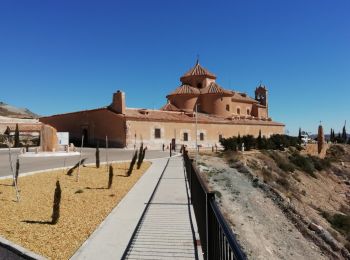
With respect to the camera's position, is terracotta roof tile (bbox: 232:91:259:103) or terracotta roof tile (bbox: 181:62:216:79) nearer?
terracotta roof tile (bbox: 181:62:216:79)

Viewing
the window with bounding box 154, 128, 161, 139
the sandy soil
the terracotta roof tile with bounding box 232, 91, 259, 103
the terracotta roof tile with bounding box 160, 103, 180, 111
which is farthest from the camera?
the terracotta roof tile with bounding box 232, 91, 259, 103

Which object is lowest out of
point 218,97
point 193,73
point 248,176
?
point 248,176

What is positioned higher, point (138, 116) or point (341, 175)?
point (138, 116)

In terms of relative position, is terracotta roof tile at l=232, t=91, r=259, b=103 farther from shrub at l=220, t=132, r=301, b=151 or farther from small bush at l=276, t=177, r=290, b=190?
small bush at l=276, t=177, r=290, b=190

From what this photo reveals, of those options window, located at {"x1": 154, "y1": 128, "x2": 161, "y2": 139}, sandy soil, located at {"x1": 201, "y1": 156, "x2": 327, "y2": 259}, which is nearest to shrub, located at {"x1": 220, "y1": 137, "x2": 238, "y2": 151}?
window, located at {"x1": 154, "y1": 128, "x2": 161, "y2": 139}

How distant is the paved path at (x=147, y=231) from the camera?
6.29m

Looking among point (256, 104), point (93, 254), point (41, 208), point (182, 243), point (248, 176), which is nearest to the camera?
point (93, 254)

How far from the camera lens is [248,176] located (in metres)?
23.7

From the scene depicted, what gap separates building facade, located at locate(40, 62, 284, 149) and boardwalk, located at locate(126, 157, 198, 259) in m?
22.8

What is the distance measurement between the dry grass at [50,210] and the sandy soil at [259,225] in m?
3.95

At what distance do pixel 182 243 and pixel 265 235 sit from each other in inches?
274

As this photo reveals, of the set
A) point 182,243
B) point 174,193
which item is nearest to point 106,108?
point 174,193

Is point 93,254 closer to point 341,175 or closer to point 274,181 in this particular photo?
point 274,181

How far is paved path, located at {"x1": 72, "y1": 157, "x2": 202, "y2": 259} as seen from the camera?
20.6 feet
